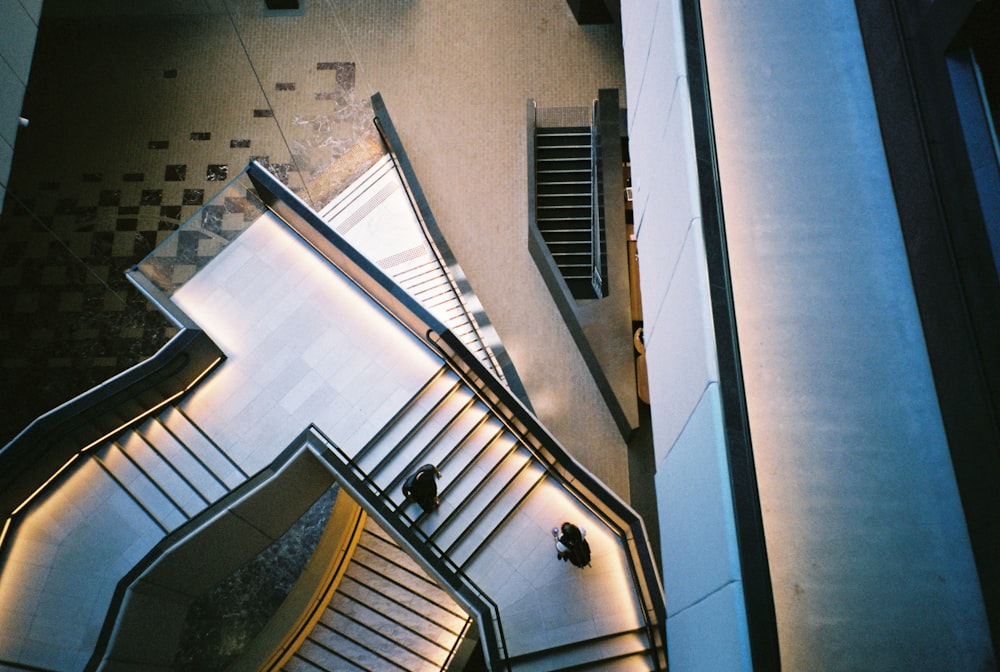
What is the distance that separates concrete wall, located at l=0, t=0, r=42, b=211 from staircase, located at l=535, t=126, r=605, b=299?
7.32 metres

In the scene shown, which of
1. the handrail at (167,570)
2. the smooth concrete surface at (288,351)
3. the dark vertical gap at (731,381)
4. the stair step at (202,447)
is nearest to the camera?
the dark vertical gap at (731,381)

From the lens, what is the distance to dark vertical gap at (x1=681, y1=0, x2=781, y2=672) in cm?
473

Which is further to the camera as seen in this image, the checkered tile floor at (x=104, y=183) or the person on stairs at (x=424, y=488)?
the checkered tile floor at (x=104, y=183)

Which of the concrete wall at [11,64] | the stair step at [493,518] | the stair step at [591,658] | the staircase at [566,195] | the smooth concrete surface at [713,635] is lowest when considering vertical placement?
the stair step at [591,658]

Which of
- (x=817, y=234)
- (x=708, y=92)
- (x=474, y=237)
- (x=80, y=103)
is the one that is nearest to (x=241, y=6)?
(x=80, y=103)

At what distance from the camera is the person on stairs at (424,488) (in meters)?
7.81

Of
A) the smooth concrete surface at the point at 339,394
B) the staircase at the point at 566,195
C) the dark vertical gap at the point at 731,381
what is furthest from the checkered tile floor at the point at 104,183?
the dark vertical gap at the point at 731,381

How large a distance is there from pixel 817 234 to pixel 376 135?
8.55m

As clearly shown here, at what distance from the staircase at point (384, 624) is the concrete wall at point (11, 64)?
6.71m

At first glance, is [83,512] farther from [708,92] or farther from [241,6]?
[241,6]

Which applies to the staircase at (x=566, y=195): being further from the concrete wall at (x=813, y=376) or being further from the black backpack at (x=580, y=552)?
the black backpack at (x=580, y=552)

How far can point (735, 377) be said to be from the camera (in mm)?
5277

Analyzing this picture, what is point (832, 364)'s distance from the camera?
18.3 feet

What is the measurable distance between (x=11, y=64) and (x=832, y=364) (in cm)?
763
